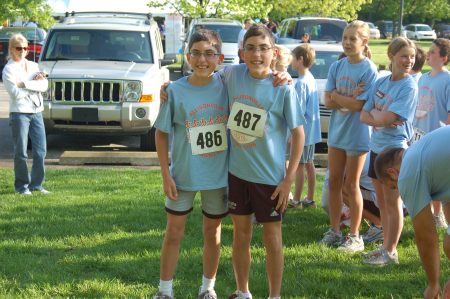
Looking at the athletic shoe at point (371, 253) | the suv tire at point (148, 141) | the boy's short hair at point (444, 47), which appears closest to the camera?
the athletic shoe at point (371, 253)

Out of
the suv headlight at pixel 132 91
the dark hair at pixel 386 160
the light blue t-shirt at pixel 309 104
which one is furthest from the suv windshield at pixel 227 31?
the dark hair at pixel 386 160

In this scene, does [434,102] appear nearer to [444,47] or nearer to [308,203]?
[444,47]

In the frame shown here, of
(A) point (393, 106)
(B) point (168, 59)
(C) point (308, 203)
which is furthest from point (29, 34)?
(A) point (393, 106)

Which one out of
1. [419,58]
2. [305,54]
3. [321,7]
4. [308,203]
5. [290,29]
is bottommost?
[321,7]

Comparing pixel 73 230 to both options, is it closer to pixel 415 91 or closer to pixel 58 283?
pixel 58 283

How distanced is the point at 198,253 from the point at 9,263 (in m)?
1.46

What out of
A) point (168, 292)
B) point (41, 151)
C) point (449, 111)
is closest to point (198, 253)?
point (168, 292)

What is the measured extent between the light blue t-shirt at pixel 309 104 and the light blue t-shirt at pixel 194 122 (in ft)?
9.69

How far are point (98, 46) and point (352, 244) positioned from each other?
307 inches

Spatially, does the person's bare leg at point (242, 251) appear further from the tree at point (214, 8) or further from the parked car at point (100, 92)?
the tree at point (214, 8)

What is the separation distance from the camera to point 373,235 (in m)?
7.11

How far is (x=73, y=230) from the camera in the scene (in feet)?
23.7

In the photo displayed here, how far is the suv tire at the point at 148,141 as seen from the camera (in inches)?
507

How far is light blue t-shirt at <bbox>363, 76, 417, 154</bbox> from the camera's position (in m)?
6.14
